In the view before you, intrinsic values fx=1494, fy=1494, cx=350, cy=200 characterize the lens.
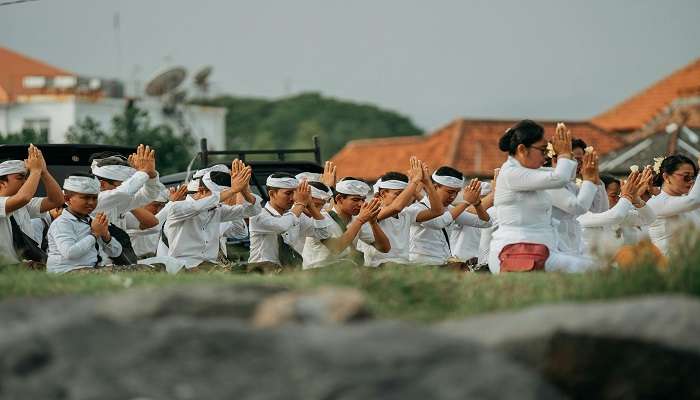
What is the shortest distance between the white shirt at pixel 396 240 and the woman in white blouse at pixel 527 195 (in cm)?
236

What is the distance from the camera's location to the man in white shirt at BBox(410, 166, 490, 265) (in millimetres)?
14609

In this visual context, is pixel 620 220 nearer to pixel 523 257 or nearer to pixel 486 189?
pixel 523 257

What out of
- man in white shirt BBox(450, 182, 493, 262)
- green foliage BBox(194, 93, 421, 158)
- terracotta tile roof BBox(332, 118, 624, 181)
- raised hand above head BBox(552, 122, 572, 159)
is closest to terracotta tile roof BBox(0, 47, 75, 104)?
terracotta tile roof BBox(332, 118, 624, 181)

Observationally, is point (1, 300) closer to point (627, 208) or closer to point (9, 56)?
point (627, 208)

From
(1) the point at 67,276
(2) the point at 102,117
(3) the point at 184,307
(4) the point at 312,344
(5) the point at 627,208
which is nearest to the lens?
(4) the point at 312,344

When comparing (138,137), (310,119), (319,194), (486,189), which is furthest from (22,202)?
(310,119)

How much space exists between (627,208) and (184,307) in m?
6.60

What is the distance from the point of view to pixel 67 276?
9.54 metres

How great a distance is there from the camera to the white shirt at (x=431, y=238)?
14.7m

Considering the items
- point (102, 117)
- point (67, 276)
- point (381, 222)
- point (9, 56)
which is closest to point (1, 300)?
point (67, 276)

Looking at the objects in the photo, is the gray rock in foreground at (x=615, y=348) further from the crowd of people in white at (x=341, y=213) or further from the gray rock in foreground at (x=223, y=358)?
the crowd of people in white at (x=341, y=213)

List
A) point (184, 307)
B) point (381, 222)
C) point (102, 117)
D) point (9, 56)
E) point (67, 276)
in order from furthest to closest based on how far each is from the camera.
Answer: point (9, 56) < point (102, 117) < point (381, 222) < point (67, 276) < point (184, 307)

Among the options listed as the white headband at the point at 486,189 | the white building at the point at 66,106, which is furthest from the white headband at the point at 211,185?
the white building at the point at 66,106

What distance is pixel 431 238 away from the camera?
48.8ft
